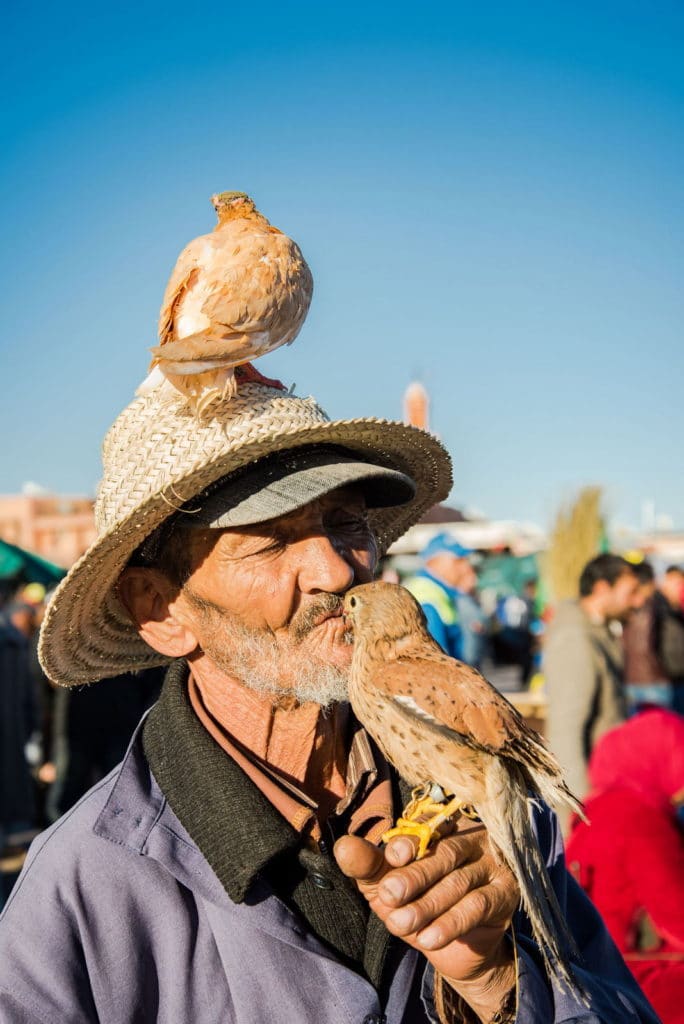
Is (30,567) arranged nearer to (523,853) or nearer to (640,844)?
(640,844)

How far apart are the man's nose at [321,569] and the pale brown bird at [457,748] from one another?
0.17 m

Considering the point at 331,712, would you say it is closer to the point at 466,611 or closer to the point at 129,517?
the point at 129,517

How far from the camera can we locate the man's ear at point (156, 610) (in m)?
2.22

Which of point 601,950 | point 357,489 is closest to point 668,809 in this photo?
point 601,950

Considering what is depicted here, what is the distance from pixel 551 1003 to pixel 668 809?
90.7 inches

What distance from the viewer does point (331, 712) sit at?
7.04ft

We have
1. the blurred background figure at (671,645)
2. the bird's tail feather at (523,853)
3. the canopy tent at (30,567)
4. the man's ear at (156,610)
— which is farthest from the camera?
the blurred background figure at (671,645)

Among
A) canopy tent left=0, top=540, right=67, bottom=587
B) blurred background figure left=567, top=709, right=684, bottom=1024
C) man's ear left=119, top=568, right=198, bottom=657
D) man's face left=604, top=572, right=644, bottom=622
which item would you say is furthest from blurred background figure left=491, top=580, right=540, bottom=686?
man's ear left=119, top=568, right=198, bottom=657

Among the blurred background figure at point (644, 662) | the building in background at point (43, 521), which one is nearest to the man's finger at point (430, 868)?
the blurred background figure at point (644, 662)

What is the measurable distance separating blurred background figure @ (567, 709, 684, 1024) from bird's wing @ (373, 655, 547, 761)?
6.51ft

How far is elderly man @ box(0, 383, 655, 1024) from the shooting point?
171 centimetres

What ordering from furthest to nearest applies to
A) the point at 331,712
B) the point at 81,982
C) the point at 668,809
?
the point at 668,809 → the point at 331,712 → the point at 81,982

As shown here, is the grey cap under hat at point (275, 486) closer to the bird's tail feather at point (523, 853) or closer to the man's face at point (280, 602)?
the man's face at point (280, 602)

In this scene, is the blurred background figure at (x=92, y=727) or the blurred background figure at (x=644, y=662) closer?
the blurred background figure at (x=92, y=727)
